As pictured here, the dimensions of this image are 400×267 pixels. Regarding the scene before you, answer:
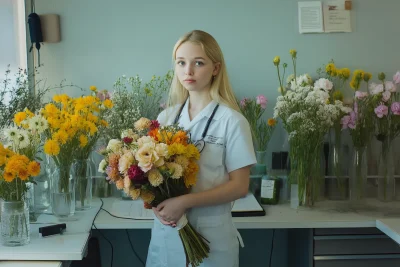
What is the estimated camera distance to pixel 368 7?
9.32ft

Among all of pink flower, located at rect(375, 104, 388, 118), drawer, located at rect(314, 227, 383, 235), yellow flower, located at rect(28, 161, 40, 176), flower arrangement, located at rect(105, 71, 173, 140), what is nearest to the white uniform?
yellow flower, located at rect(28, 161, 40, 176)

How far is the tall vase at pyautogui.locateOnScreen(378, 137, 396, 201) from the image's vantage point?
262cm

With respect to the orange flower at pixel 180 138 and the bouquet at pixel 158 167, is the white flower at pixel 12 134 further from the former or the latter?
the orange flower at pixel 180 138

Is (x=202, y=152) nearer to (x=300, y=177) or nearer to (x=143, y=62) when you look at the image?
(x=300, y=177)

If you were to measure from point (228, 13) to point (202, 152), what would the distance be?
1.26 metres

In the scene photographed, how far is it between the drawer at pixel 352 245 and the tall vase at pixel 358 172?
12.1 inches

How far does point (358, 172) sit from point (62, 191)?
149cm

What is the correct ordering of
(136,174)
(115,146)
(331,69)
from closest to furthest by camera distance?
1. (136,174)
2. (115,146)
3. (331,69)

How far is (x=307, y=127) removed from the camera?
2355mm

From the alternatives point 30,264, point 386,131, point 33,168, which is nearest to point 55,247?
point 30,264

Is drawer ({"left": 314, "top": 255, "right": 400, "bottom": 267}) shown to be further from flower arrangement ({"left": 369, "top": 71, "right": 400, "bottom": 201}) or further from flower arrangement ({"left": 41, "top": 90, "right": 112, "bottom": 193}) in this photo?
flower arrangement ({"left": 41, "top": 90, "right": 112, "bottom": 193})

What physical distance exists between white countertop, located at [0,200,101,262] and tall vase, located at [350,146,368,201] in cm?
136

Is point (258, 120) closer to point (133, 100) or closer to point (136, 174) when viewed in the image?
point (133, 100)

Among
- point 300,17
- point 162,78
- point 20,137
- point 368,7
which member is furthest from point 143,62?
point 368,7
